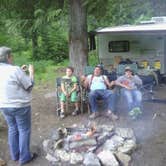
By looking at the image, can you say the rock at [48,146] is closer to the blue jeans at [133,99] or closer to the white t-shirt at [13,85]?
→ the white t-shirt at [13,85]

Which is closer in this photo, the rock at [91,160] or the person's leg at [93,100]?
the rock at [91,160]

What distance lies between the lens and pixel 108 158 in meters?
4.41

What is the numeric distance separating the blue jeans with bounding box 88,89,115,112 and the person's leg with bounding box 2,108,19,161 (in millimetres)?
1918

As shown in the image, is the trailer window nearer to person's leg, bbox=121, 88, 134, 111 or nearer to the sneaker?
person's leg, bbox=121, 88, 134, 111

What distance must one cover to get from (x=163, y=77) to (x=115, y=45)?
5.95 ft

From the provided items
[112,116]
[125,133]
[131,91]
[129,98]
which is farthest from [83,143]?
[131,91]

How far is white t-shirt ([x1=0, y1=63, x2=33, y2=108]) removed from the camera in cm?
418

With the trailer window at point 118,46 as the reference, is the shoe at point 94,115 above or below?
below

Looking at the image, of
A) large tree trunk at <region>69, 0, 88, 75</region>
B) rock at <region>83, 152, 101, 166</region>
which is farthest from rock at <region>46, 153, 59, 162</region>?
large tree trunk at <region>69, 0, 88, 75</region>

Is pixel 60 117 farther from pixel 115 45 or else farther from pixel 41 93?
pixel 115 45

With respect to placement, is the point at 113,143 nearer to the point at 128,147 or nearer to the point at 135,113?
the point at 128,147

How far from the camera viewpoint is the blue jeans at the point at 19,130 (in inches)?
168

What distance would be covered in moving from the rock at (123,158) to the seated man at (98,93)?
1.49 metres

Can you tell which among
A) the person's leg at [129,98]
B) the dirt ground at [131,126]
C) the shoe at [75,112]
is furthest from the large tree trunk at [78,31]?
the person's leg at [129,98]
